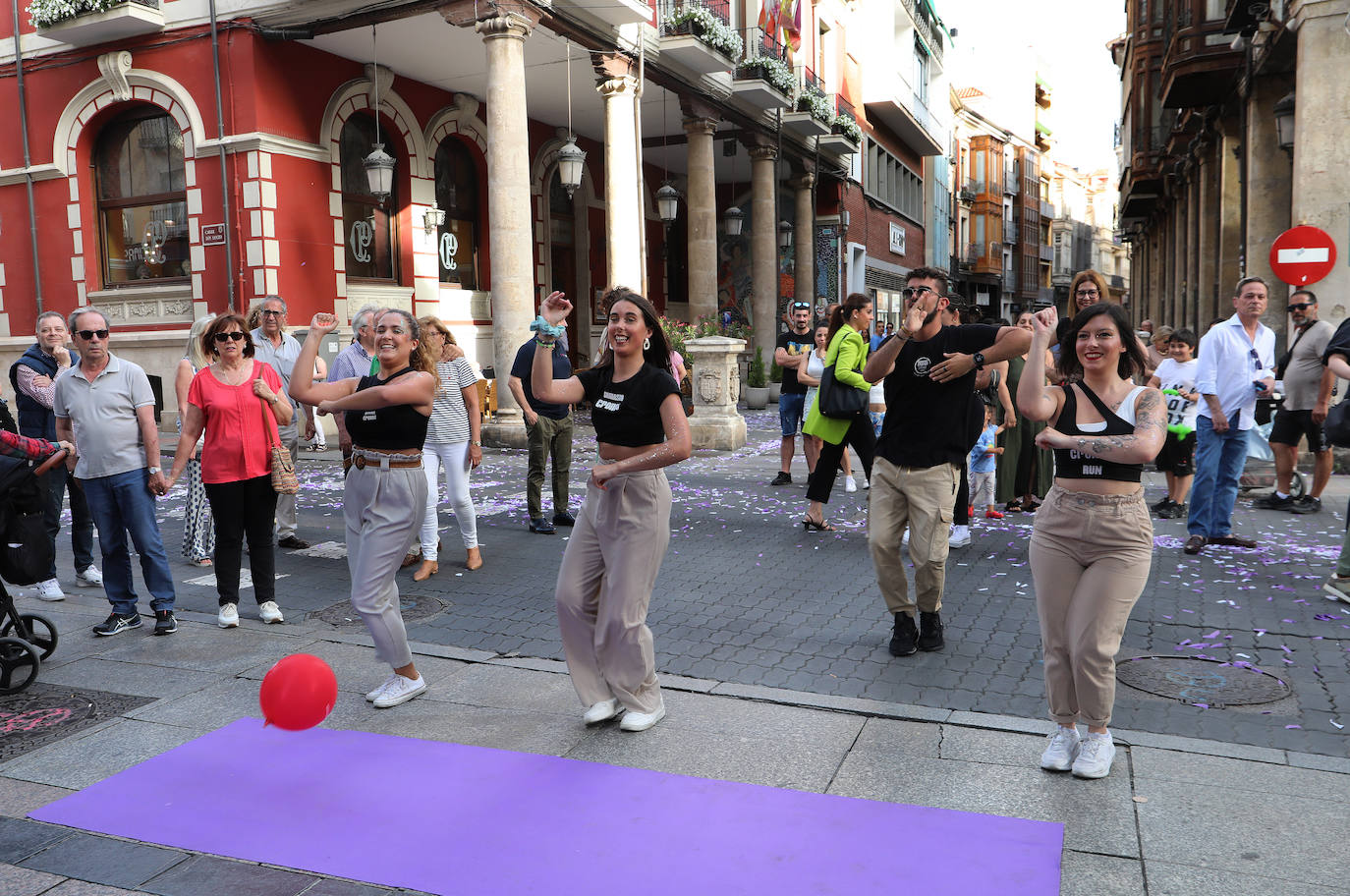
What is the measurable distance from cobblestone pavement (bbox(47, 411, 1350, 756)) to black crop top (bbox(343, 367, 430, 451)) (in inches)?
56.4

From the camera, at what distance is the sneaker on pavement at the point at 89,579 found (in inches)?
294

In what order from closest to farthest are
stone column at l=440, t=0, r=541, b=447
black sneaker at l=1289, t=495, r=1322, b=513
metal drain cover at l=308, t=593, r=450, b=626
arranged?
metal drain cover at l=308, t=593, r=450, b=626
black sneaker at l=1289, t=495, r=1322, b=513
stone column at l=440, t=0, r=541, b=447

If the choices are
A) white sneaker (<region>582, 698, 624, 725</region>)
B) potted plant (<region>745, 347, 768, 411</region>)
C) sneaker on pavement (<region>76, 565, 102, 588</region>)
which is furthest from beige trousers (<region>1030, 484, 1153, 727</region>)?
potted plant (<region>745, 347, 768, 411</region>)

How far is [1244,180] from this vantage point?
16.4 m

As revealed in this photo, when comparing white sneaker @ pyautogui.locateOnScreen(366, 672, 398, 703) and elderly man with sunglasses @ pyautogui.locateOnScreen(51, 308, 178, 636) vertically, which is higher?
elderly man with sunglasses @ pyautogui.locateOnScreen(51, 308, 178, 636)

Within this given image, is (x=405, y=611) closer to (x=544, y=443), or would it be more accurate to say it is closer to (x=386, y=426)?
(x=386, y=426)

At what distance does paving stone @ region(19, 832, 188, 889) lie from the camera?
11.0 feet

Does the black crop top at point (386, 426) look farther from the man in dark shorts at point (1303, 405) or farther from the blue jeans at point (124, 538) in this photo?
the man in dark shorts at point (1303, 405)

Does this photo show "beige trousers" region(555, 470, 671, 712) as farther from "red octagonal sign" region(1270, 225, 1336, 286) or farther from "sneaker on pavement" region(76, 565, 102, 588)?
"red octagonal sign" region(1270, 225, 1336, 286)

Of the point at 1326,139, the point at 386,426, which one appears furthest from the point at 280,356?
the point at 1326,139

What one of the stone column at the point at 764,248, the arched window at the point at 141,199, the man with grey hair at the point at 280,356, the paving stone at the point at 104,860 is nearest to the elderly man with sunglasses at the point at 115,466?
the man with grey hair at the point at 280,356

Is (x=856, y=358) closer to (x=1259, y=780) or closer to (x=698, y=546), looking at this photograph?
(x=698, y=546)

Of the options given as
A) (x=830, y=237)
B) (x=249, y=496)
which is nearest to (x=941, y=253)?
(x=830, y=237)

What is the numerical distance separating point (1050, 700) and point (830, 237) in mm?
27220
